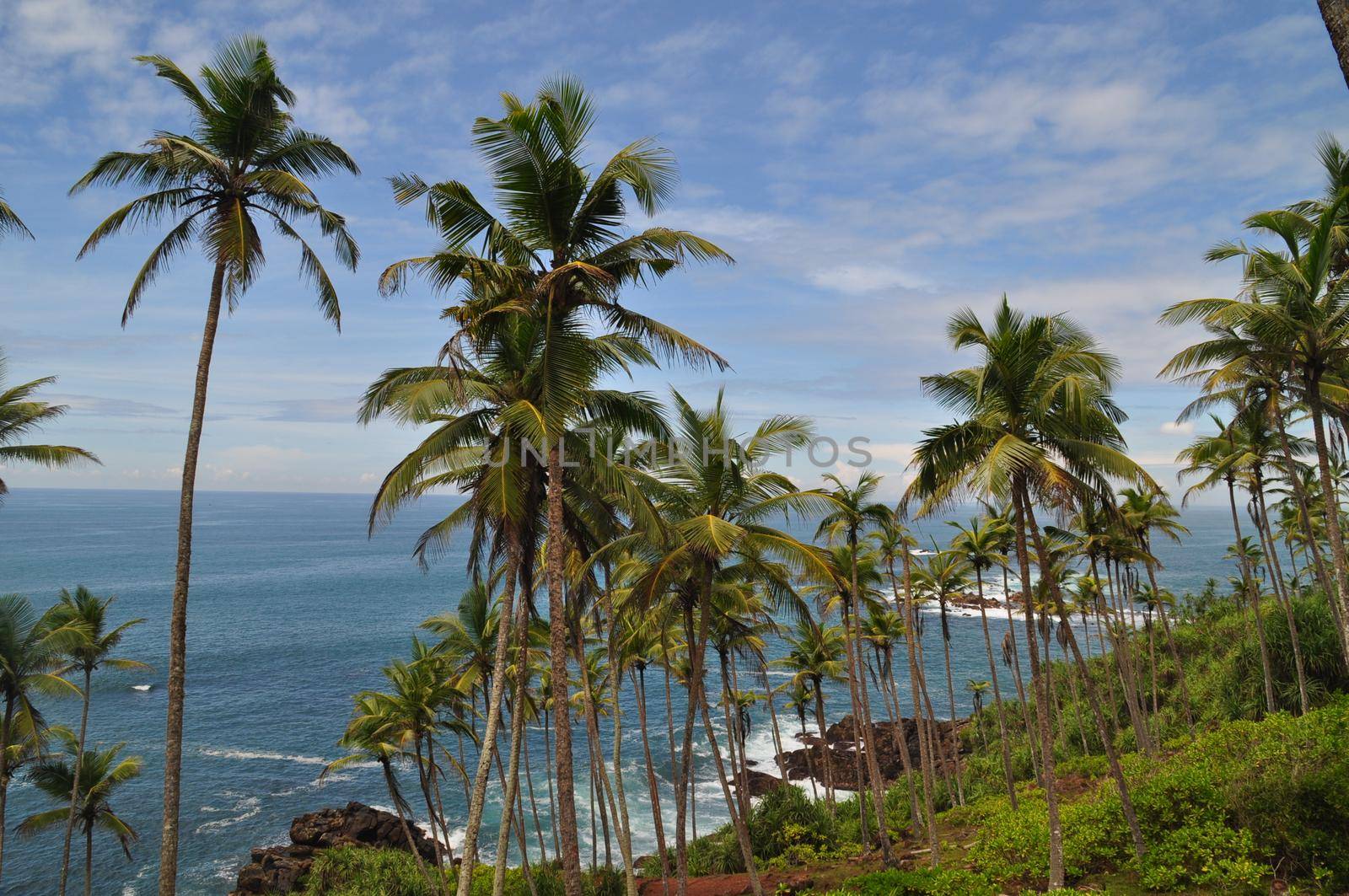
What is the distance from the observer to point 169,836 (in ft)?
33.9

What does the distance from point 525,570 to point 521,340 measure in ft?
13.9

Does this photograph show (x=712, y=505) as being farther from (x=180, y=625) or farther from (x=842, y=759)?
(x=842, y=759)

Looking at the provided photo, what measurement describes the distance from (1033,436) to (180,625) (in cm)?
1474

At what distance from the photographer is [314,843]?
28750 mm

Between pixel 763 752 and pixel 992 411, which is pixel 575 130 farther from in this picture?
pixel 763 752

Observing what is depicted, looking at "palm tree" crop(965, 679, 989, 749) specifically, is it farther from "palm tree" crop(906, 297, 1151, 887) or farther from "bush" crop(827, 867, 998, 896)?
"bush" crop(827, 867, 998, 896)

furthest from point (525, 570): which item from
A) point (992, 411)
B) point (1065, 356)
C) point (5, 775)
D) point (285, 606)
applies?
point (285, 606)

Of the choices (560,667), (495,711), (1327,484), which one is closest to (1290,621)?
(1327,484)

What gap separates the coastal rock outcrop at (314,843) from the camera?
25266 mm

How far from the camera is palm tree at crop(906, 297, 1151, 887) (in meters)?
11.3

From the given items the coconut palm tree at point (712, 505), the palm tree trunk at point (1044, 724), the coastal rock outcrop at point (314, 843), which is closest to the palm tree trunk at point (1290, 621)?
the palm tree trunk at point (1044, 724)

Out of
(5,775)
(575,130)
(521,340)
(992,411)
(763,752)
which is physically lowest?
(763,752)

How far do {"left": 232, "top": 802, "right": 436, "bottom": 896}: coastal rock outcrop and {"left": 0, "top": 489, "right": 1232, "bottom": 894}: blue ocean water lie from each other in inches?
92.8

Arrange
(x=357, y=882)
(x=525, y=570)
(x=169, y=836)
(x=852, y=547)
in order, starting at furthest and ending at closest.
A: (x=357, y=882) → (x=852, y=547) → (x=525, y=570) → (x=169, y=836)
